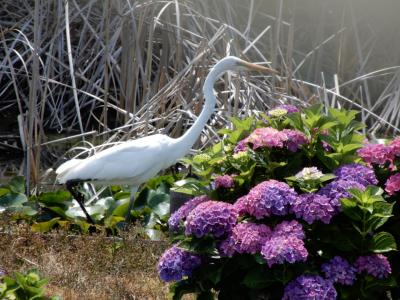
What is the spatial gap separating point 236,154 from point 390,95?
4.94m

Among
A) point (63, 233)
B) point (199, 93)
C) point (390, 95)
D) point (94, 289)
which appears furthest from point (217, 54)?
point (94, 289)

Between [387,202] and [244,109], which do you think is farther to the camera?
[244,109]

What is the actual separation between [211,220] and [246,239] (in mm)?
154

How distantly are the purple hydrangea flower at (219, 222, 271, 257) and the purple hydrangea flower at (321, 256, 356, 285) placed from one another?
25 centimetres

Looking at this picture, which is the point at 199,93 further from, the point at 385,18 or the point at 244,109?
the point at 385,18

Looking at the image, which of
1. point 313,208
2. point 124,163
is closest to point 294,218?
point 313,208

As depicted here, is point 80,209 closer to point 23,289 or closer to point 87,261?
point 87,261

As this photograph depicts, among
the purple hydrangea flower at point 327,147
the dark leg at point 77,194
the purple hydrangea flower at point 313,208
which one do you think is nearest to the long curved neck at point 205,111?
the dark leg at point 77,194

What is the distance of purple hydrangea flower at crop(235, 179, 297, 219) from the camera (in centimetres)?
292

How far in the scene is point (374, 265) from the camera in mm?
2953

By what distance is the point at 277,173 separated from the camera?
3.21 metres

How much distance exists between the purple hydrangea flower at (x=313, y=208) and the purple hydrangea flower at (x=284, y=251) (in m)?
0.11

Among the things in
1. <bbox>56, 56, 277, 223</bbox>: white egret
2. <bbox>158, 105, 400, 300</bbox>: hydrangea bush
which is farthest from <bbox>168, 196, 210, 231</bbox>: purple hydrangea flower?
<bbox>56, 56, 277, 223</bbox>: white egret

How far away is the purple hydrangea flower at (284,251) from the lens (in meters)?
2.81
